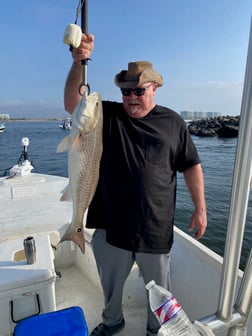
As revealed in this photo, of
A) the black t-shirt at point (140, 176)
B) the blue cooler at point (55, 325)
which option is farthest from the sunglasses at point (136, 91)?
the blue cooler at point (55, 325)

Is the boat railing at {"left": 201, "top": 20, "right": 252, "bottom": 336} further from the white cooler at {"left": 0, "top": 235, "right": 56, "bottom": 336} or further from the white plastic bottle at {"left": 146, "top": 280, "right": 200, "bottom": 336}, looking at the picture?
the white cooler at {"left": 0, "top": 235, "right": 56, "bottom": 336}

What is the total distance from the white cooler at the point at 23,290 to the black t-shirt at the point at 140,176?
62 cm

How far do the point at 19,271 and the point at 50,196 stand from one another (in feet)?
8.61

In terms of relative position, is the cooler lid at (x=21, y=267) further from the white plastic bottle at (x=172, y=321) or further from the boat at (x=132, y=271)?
the white plastic bottle at (x=172, y=321)

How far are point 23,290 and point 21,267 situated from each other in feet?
0.57

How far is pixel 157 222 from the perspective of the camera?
6.31ft

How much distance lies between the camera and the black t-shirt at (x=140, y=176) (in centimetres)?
188

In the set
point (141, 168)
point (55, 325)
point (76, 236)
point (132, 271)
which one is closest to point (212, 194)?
point (132, 271)

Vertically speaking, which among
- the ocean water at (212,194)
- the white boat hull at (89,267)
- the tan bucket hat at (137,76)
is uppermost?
the tan bucket hat at (137,76)

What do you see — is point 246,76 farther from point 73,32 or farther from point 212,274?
point 212,274

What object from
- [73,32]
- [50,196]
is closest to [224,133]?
[50,196]

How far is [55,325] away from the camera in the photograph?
1.54 m

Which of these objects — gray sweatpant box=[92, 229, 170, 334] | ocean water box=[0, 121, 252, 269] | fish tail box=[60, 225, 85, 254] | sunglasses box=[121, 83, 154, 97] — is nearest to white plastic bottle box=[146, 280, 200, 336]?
fish tail box=[60, 225, 85, 254]

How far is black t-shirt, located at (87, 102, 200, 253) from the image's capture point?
188cm
